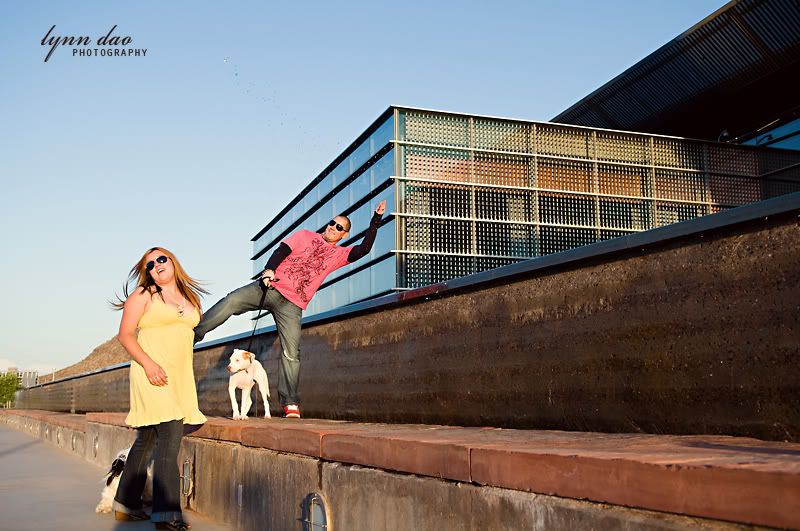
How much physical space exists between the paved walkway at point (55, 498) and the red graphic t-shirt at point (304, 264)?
2.10 metres

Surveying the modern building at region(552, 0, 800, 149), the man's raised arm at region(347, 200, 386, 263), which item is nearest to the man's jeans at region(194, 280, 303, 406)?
the man's raised arm at region(347, 200, 386, 263)

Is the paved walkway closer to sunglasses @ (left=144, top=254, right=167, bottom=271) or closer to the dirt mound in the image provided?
sunglasses @ (left=144, top=254, right=167, bottom=271)

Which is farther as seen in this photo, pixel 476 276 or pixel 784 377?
pixel 476 276

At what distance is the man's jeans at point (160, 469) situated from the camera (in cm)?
482

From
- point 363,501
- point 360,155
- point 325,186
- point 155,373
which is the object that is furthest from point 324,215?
point 363,501

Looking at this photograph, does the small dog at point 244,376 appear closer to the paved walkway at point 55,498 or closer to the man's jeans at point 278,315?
the man's jeans at point 278,315

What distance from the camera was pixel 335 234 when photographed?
696 centimetres

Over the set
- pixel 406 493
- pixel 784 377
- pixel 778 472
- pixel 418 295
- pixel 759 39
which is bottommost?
pixel 406 493

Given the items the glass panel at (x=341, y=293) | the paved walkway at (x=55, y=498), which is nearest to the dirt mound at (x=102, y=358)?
the glass panel at (x=341, y=293)

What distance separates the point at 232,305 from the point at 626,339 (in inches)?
162

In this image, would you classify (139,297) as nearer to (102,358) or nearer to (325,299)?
(325,299)

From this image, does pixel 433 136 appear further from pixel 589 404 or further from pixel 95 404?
pixel 589 404

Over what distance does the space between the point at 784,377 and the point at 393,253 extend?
751 inches

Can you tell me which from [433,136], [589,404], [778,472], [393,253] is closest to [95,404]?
[393,253]
